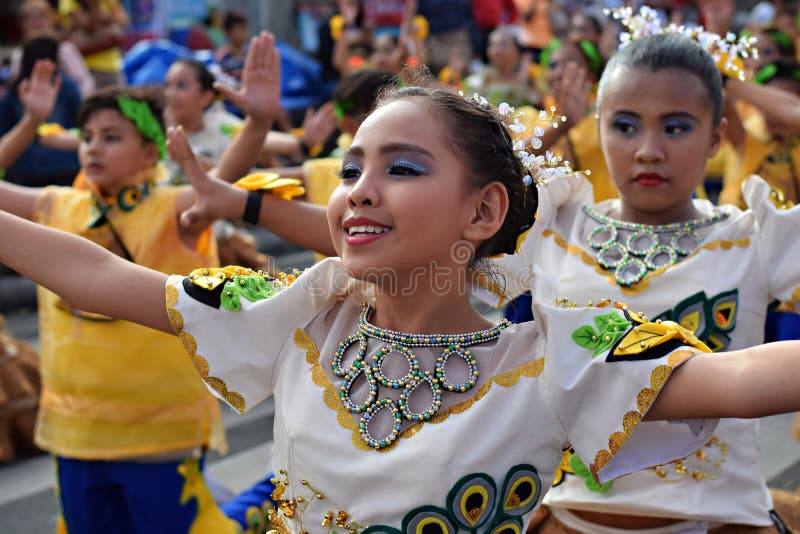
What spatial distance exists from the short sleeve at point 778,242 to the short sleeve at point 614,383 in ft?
2.65

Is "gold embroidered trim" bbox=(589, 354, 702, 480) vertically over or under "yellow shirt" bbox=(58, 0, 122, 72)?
over

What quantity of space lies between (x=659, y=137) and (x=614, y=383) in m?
1.02

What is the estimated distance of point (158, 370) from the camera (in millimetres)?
3242

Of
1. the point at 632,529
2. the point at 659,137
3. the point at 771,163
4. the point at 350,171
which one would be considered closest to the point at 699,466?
the point at 632,529

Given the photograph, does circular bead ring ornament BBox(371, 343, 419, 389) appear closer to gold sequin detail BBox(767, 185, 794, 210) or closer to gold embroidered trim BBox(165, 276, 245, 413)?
gold embroidered trim BBox(165, 276, 245, 413)

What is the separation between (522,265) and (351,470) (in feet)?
2.72

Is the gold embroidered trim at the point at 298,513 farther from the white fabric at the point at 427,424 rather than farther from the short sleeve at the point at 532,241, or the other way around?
the short sleeve at the point at 532,241

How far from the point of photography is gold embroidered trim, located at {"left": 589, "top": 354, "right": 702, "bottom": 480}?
157 cm

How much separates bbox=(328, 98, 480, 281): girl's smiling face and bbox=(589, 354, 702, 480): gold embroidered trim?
1.49 ft

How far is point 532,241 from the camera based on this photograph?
2.57 m

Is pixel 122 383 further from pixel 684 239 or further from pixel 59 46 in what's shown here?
pixel 59 46

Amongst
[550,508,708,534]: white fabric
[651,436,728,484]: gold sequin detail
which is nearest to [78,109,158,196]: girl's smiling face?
[550,508,708,534]: white fabric

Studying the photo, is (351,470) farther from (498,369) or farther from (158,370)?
(158,370)

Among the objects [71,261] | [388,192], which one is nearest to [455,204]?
[388,192]
